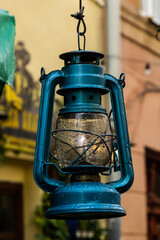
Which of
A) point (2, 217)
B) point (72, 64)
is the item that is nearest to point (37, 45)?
point (2, 217)

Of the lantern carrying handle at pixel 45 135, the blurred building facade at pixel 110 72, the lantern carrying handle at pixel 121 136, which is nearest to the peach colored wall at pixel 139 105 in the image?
the blurred building facade at pixel 110 72

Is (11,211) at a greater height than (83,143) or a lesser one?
greater

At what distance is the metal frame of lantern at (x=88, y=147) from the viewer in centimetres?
265

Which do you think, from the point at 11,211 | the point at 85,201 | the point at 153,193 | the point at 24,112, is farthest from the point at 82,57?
the point at 153,193

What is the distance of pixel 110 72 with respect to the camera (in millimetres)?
7555

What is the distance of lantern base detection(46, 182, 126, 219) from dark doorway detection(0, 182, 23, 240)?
3894mm

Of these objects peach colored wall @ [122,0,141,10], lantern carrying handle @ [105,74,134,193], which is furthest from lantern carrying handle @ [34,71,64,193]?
peach colored wall @ [122,0,141,10]

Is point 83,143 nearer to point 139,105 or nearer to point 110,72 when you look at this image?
point 110,72

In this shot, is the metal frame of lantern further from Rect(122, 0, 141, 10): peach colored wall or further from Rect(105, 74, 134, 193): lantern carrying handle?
Rect(122, 0, 141, 10): peach colored wall

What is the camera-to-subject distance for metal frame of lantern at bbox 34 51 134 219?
265 centimetres

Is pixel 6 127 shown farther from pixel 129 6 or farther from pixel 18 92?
pixel 129 6

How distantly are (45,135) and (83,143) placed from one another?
6.3 inches

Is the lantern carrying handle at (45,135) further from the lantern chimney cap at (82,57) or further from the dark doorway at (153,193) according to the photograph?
the dark doorway at (153,193)

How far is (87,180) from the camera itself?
9.00 feet
